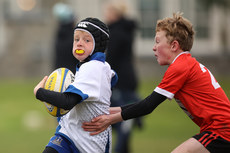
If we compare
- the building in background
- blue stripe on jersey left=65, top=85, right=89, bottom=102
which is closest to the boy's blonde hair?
blue stripe on jersey left=65, top=85, right=89, bottom=102

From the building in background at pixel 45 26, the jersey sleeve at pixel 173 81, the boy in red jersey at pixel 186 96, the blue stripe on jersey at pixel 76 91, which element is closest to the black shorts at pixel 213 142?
the boy in red jersey at pixel 186 96

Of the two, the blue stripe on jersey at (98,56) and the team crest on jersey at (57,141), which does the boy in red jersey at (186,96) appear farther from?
the blue stripe on jersey at (98,56)

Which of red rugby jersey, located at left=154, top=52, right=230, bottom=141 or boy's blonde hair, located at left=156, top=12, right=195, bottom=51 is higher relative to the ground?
boy's blonde hair, located at left=156, top=12, right=195, bottom=51

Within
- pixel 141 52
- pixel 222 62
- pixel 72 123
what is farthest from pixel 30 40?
pixel 72 123

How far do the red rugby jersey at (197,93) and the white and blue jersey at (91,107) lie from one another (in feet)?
1.71

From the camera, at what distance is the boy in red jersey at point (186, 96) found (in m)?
4.66

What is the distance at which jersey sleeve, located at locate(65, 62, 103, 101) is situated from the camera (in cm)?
461

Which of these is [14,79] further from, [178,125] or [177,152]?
[177,152]

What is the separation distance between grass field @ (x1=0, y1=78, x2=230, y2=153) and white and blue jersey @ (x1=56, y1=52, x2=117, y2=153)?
4.18 m

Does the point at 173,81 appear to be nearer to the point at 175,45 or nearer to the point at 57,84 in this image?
the point at 175,45

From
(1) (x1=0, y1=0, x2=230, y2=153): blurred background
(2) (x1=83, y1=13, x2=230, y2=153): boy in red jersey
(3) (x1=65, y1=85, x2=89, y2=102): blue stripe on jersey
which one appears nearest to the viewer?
(3) (x1=65, y1=85, x2=89, y2=102): blue stripe on jersey

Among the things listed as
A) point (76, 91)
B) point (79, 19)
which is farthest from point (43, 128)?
point (79, 19)

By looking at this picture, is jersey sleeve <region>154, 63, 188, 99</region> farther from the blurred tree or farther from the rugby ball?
the blurred tree

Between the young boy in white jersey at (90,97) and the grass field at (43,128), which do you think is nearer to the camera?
the young boy in white jersey at (90,97)
